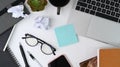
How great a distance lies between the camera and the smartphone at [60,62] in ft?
3.10

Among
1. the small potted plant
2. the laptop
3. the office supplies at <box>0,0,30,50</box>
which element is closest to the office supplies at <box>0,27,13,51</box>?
the office supplies at <box>0,0,30,50</box>

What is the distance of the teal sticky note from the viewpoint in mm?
954

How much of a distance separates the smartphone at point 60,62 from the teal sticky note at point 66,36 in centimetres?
5

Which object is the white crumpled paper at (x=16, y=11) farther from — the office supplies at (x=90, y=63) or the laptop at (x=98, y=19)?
the office supplies at (x=90, y=63)

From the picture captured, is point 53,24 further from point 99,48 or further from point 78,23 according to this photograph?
point 99,48

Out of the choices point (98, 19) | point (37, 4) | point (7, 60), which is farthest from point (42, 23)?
point (7, 60)

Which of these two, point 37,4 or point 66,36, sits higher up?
point 37,4

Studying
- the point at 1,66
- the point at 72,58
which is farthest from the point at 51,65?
the point at 1,66

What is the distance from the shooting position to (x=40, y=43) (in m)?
0.95

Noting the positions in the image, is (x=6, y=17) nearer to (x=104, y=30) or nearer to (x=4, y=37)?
(x=4, y=37)

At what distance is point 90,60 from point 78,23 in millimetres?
143

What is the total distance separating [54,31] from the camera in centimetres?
96

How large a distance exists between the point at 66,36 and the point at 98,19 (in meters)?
0.13

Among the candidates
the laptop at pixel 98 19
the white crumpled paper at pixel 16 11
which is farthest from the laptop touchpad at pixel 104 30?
the white crumpled paper at pixel 16 11
